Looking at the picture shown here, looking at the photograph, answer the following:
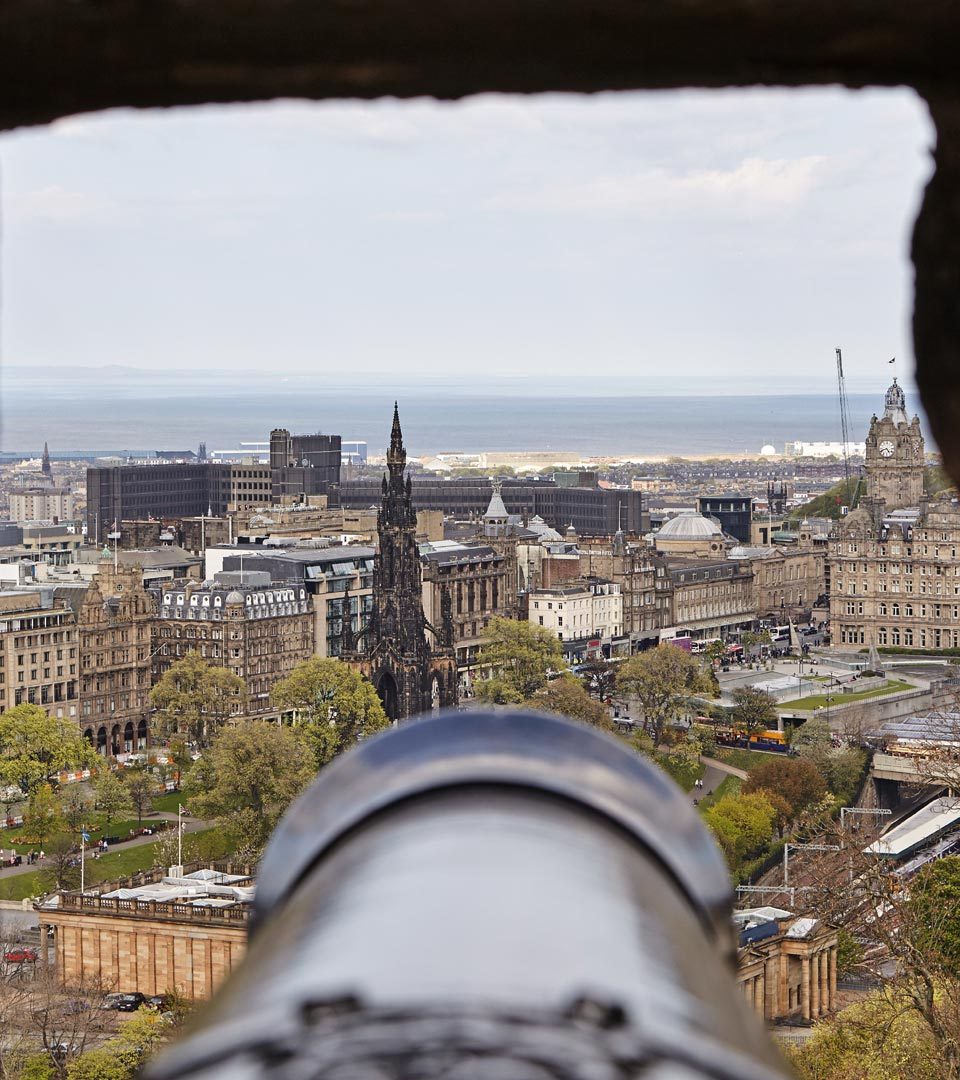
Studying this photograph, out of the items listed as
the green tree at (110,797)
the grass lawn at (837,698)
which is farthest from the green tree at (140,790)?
the grass lawn at (837,698)

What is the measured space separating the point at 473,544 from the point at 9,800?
4362cm

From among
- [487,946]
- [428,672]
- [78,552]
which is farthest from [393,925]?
[78,552]

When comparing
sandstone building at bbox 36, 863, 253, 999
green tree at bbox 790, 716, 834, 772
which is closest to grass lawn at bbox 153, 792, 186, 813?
sandstone building at bbox 36, 863, 253, 999

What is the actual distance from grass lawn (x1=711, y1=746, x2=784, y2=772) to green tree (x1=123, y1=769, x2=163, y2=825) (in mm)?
17066

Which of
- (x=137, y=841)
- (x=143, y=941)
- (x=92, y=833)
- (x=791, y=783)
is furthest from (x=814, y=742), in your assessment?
(x=143, y=941)

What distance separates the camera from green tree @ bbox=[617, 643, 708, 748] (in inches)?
2714

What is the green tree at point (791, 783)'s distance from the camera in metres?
53.5

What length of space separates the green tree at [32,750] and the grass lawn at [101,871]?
4968 mm

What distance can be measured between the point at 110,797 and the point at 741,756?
2039cm

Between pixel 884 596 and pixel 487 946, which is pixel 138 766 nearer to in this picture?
pixel 884 596

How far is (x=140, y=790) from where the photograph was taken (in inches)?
2052

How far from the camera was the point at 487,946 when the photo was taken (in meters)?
1.77

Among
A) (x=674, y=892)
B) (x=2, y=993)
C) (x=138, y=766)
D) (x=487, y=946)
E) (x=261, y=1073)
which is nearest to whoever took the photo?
(x=261, y=1073)

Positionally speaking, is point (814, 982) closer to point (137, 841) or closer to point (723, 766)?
point (137, 841)
